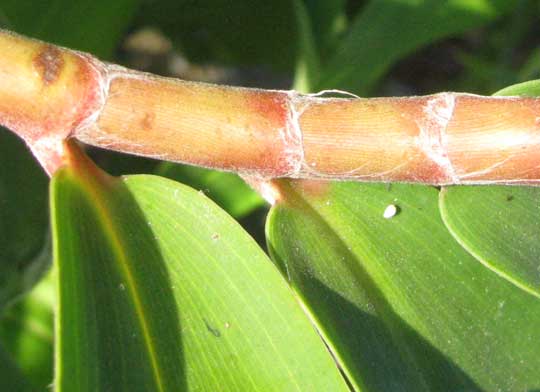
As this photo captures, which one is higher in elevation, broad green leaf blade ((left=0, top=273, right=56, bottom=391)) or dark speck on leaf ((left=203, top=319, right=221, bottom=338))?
broad green leaf blade ((left=0, top=273, right=56, bottom=391))

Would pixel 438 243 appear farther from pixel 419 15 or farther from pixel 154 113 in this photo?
pixel 419 15

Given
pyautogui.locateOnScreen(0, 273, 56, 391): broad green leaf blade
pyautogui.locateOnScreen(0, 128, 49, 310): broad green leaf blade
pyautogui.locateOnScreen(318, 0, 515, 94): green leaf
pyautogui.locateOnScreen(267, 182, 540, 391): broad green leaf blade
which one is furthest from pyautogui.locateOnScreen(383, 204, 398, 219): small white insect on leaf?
pyautogui.locateOnScreen(0, 273, 56, 391): broad green leaf blade

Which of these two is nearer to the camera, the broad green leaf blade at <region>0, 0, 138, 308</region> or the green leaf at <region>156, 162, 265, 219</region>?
the broad green leaf blade at <region>0, 0, 138, 308</region>

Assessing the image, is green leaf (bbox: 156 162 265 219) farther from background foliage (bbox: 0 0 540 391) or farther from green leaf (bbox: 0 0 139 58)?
background foliage (bbox: 0 0 540 391)

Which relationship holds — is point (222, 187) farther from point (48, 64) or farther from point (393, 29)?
point (48, 64)

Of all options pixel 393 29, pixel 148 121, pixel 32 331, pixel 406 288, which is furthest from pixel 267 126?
pixel 32 331

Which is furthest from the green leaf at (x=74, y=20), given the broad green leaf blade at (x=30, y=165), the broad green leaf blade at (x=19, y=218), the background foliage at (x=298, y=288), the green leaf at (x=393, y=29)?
the background foliage at (x=298, y=288)

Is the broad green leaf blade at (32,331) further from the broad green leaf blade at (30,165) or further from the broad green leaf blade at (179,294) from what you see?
the broad green leaf blade at (179,294)

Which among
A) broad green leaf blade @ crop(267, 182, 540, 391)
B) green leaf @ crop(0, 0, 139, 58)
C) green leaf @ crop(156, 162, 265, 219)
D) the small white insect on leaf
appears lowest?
broad green leaf blade @ crop(267, 182, 540, 391)
